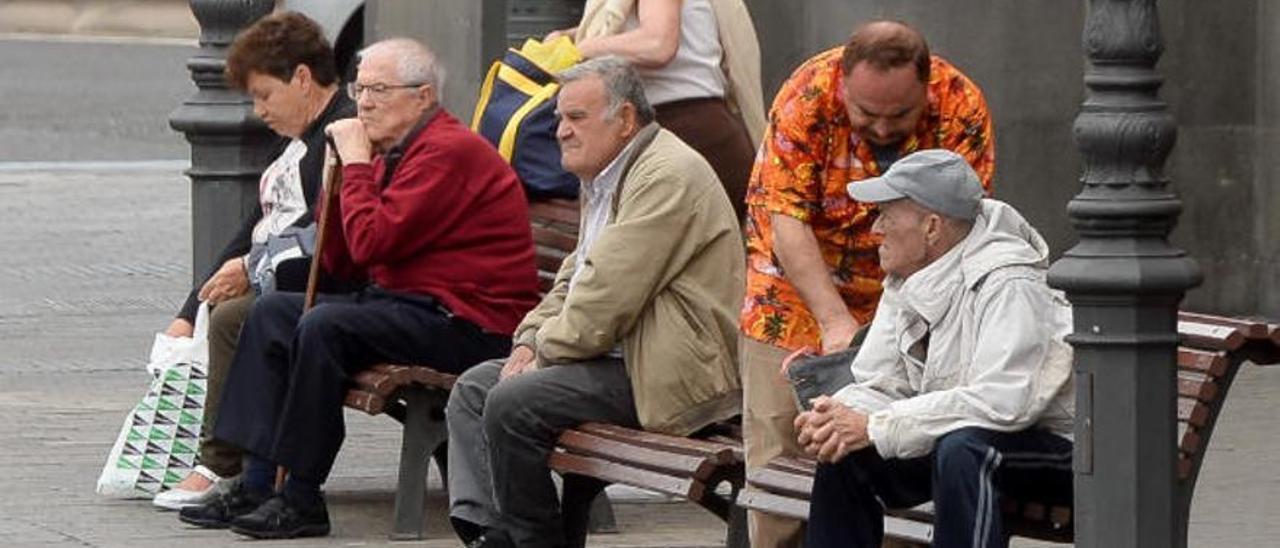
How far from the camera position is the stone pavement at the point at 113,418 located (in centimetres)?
901

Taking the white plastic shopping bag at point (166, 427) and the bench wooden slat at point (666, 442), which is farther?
the white plastic shopping bag at point (166, 427)

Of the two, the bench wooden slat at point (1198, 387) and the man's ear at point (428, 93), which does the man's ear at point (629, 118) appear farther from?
the bench wooden slat at point (1198, 387)

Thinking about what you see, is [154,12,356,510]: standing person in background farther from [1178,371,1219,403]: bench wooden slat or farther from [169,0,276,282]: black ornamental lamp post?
[1178,371,1219,403]: bench wooden slat

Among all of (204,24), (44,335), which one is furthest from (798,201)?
(44,335)

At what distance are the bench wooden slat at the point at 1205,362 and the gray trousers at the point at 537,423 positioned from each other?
5.34 ft

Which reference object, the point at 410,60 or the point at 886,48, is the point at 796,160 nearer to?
the point at 886,48

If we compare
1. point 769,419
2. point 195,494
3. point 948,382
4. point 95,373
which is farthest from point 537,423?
point 95,373

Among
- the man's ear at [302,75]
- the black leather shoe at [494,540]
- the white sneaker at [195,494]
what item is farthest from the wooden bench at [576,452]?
the man's ear at [302,75]

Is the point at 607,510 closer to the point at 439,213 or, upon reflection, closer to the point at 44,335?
the point at 439,213

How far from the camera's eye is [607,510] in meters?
9.07

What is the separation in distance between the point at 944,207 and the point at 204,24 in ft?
13.1

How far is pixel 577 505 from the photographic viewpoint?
Answer: 27.2 feet

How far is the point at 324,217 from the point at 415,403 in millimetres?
577

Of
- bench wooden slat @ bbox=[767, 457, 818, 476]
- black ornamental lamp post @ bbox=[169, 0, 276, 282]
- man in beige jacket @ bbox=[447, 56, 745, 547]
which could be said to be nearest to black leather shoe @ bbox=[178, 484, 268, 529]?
man in beige jacket @ bbox=[447, 56, 745, 547]
